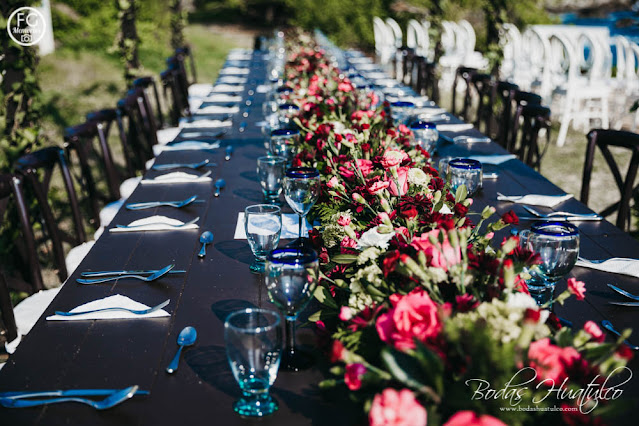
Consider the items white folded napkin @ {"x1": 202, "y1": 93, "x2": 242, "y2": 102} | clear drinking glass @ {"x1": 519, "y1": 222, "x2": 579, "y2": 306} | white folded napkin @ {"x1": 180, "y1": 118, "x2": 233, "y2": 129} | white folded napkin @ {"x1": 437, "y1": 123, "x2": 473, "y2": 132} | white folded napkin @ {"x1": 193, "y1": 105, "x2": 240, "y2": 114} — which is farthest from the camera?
white folded napkin @ {"x1": 202, "y1": 93, "x2": 242, "y2": 102}

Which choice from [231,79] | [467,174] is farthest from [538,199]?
[231,79]

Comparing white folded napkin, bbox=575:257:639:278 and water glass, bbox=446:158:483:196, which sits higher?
water glass, bbox=446:158:483:196

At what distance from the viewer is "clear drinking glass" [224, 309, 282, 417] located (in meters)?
1.02

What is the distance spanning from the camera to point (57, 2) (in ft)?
48.6

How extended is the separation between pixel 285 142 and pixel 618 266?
1.40m

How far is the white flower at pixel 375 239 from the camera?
4.26 feet

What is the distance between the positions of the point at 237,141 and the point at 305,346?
2453 mm

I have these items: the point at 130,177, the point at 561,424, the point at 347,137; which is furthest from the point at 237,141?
the point at 561,424

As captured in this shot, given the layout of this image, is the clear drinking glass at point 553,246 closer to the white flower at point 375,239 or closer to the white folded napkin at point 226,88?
the white flower at point 375,239

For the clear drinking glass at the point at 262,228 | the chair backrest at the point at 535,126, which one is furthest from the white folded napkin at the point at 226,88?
the clear drinking glass at the point at 262,228

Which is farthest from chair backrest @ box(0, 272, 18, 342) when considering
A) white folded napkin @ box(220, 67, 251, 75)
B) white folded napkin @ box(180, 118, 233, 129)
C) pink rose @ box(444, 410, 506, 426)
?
white folded napkin @ box(220, 67, 251, 75)

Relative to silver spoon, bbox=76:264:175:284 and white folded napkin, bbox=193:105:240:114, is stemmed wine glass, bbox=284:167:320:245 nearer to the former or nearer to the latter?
silver spoon, bbox=76:264:175:284

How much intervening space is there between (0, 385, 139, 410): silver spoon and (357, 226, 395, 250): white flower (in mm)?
561

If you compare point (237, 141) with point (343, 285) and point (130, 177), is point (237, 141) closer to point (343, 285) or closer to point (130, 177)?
point (130, 177)
